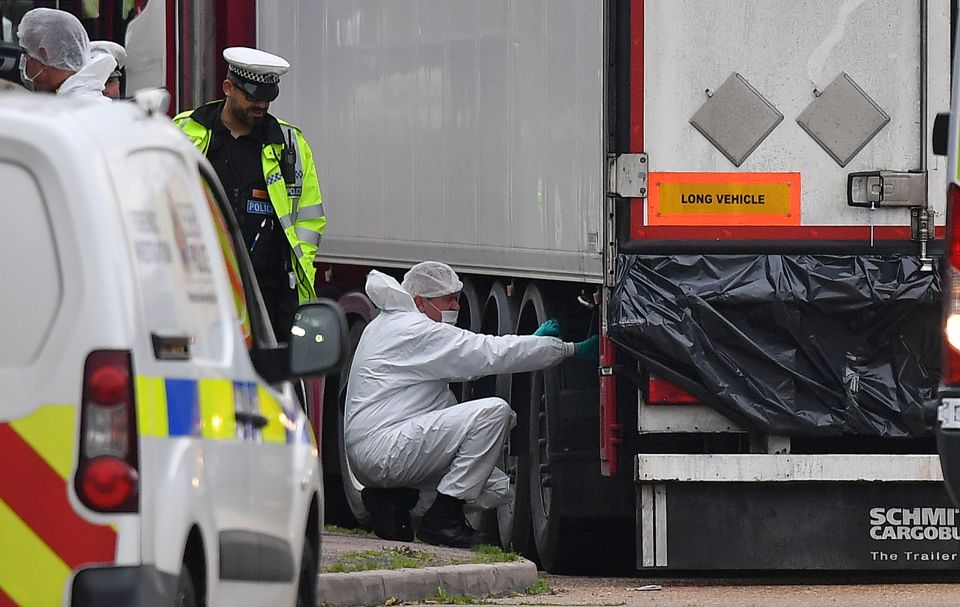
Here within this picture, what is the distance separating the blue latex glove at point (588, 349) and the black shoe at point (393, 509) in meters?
1.35

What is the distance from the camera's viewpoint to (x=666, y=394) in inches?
369

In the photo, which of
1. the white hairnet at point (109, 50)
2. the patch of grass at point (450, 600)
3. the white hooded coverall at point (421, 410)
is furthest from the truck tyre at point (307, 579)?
the white hooded coverall at point (421, 410)

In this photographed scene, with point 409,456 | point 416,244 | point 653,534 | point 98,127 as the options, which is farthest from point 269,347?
point 416,244

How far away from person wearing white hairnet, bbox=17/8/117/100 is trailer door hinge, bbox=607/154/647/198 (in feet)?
6.60

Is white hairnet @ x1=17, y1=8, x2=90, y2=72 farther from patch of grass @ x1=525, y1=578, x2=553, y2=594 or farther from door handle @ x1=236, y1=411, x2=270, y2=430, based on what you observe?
door handle @ x1=236, y1=411, x2=270, y2=430

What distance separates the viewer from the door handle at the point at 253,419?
4938mm

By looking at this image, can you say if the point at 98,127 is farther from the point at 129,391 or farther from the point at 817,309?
the point at 817,309

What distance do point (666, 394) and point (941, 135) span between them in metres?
2.45

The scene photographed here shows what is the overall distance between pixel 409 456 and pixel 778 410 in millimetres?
2078

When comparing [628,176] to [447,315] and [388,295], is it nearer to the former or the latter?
[388,295]

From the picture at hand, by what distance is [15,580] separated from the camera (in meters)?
4.10

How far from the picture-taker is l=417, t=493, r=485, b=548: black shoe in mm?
10727

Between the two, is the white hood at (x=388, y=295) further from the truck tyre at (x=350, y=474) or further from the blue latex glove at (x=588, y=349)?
the blue latex glove at (x=588, y=349)

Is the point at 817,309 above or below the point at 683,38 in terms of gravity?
below
